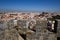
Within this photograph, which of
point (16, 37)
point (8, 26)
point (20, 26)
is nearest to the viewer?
point (16, 37)

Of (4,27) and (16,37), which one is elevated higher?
(4,27)

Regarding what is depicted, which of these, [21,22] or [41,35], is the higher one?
[21,22]

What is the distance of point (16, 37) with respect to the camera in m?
2.76

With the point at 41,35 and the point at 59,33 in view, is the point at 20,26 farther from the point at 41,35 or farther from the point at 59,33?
the point at 59,33

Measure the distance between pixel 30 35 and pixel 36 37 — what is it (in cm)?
18

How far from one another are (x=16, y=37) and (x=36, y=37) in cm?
58

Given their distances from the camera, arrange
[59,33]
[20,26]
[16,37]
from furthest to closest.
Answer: [20,26]
[59,33]
[16,37]

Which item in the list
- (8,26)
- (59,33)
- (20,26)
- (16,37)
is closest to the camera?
(16,37)

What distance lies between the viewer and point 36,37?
302 cm

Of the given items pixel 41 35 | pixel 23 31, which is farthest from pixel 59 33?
pixel 23 31

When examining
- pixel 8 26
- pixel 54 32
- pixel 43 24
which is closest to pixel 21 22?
pixel 8 26

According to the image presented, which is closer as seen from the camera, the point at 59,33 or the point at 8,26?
the point at 59,33

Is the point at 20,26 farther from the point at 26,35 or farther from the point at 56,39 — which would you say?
the point at 56,39

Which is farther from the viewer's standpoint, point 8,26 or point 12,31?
point 8,26
